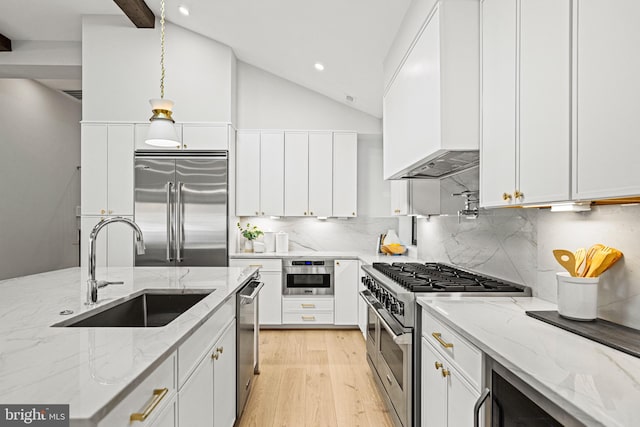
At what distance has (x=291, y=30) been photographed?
3779mm

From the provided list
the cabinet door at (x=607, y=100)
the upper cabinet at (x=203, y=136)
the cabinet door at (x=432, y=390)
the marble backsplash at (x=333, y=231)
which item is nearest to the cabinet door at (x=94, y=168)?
the upper cabinet at (x=203, y=136)

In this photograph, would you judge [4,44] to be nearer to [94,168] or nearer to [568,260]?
[94,168]

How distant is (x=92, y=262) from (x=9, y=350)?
27.9 inches

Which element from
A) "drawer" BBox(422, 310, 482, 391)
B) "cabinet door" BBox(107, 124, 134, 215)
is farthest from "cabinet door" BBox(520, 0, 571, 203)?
"cabinet door" BBox(107, 124, 134, 215)

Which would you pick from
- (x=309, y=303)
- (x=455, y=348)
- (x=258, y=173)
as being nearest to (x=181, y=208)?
(x=258, y=173)

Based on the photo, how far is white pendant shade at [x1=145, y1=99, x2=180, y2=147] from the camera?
250 centimetres

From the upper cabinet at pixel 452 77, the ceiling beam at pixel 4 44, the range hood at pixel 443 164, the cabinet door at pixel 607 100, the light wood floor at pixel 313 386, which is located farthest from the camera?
the ceiling beam at pixel 4 44

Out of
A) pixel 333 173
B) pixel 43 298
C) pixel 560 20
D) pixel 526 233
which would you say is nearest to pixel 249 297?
pixel 43 298

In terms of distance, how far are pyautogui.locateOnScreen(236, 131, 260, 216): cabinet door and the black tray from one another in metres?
3.74

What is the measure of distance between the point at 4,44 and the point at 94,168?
190cm

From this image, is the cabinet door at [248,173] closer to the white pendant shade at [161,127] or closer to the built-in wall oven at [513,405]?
the white pendant shade at [161,127]

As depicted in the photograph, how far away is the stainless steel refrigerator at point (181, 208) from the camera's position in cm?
442

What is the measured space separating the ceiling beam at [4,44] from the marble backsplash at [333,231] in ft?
12.1

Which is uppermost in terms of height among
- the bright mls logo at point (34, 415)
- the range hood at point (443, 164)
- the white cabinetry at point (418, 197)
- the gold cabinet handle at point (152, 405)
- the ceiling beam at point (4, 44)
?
the ceiling beam at point (4, 44)
